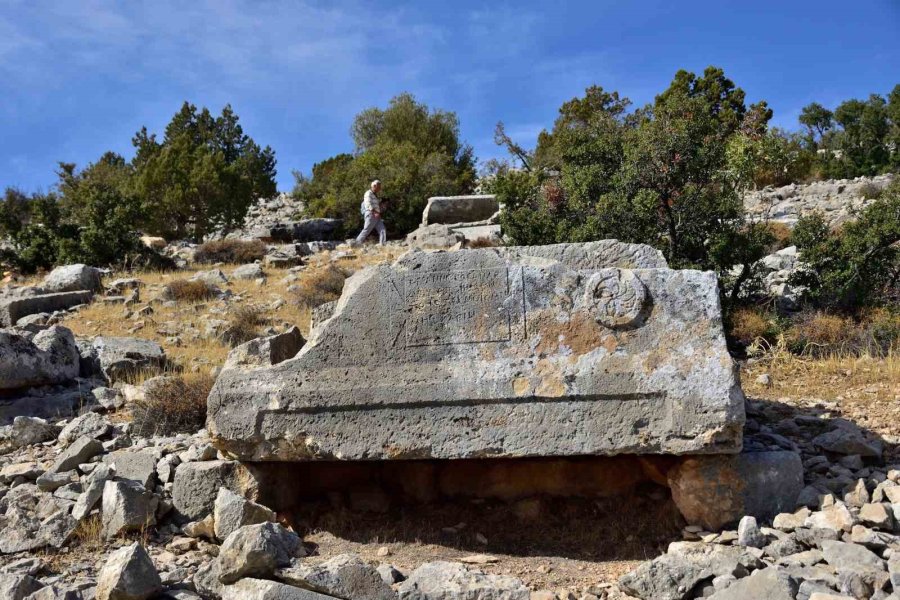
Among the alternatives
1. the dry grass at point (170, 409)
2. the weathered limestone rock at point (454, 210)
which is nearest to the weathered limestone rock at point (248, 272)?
the weathered limestone rock at point (454, 210)

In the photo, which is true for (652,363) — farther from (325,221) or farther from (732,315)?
(325,221)

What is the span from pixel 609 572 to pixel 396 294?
1.90 m

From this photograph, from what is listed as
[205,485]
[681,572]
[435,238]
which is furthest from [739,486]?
[435,238]

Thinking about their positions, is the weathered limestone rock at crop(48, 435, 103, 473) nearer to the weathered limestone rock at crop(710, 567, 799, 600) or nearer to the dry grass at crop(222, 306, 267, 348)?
the dry grass at crop(222, 306, 267, 348)

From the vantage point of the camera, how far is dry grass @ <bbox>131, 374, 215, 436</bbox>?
629 cm

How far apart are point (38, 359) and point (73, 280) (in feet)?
16.7

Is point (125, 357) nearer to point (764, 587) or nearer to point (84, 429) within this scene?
point (84, 429)

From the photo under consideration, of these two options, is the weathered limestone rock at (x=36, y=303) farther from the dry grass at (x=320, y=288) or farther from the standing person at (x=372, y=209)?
the standing person at (x=372, y=209)

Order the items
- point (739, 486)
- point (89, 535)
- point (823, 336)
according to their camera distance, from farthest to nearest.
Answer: point (823, 336), point (89, 535), point (739, 486)

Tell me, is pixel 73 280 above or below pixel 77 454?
above

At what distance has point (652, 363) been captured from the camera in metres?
4.46

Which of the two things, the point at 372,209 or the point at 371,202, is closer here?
the point at 371,202

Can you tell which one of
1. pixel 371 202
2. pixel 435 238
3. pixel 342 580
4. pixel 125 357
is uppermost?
pixel 371 202

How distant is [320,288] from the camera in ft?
39.0
